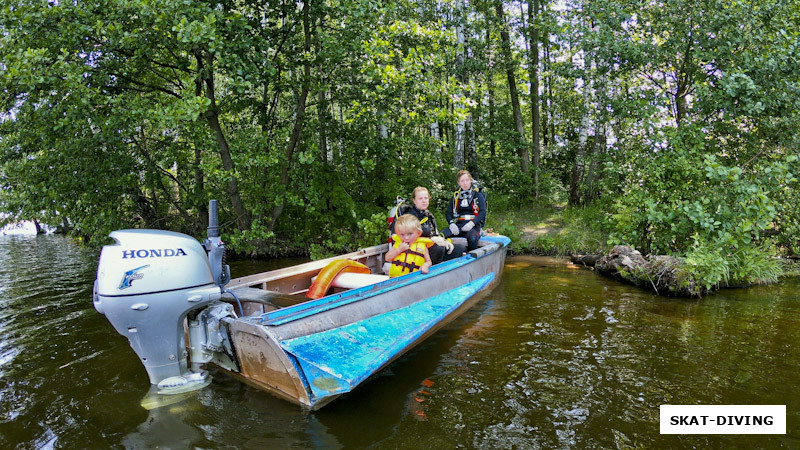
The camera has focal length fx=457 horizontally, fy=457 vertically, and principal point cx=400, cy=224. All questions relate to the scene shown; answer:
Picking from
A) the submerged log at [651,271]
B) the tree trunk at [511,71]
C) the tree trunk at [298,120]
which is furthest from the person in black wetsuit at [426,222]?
the tree trunk at [511,71]

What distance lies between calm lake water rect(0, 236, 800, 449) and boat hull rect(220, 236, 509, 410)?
0.31 m

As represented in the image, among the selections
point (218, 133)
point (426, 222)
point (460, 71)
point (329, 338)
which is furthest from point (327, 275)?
point (460, 71)

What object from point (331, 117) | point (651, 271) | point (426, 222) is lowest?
point (651, 271)

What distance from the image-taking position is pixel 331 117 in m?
10.6

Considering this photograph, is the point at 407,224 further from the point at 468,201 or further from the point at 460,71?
the point at 460,71

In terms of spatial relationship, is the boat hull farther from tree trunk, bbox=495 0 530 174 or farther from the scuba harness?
tree trunk, bbox=495 0 530 174

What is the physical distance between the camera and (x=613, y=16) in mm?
9438

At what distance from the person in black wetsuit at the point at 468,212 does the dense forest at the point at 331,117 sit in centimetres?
201

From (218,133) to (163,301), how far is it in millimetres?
6533

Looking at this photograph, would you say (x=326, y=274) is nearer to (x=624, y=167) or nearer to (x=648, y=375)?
(x=648, y=375)

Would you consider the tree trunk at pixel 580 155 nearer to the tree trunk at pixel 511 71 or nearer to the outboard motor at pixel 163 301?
the tree trunk at pixel 511 71

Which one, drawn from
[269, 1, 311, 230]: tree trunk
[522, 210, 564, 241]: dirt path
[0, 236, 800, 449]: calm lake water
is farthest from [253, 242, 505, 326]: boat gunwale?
[522, 210, 564, 241]: dirt path

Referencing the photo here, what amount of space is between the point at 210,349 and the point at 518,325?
3.56m

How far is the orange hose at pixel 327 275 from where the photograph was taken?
4770 mm
